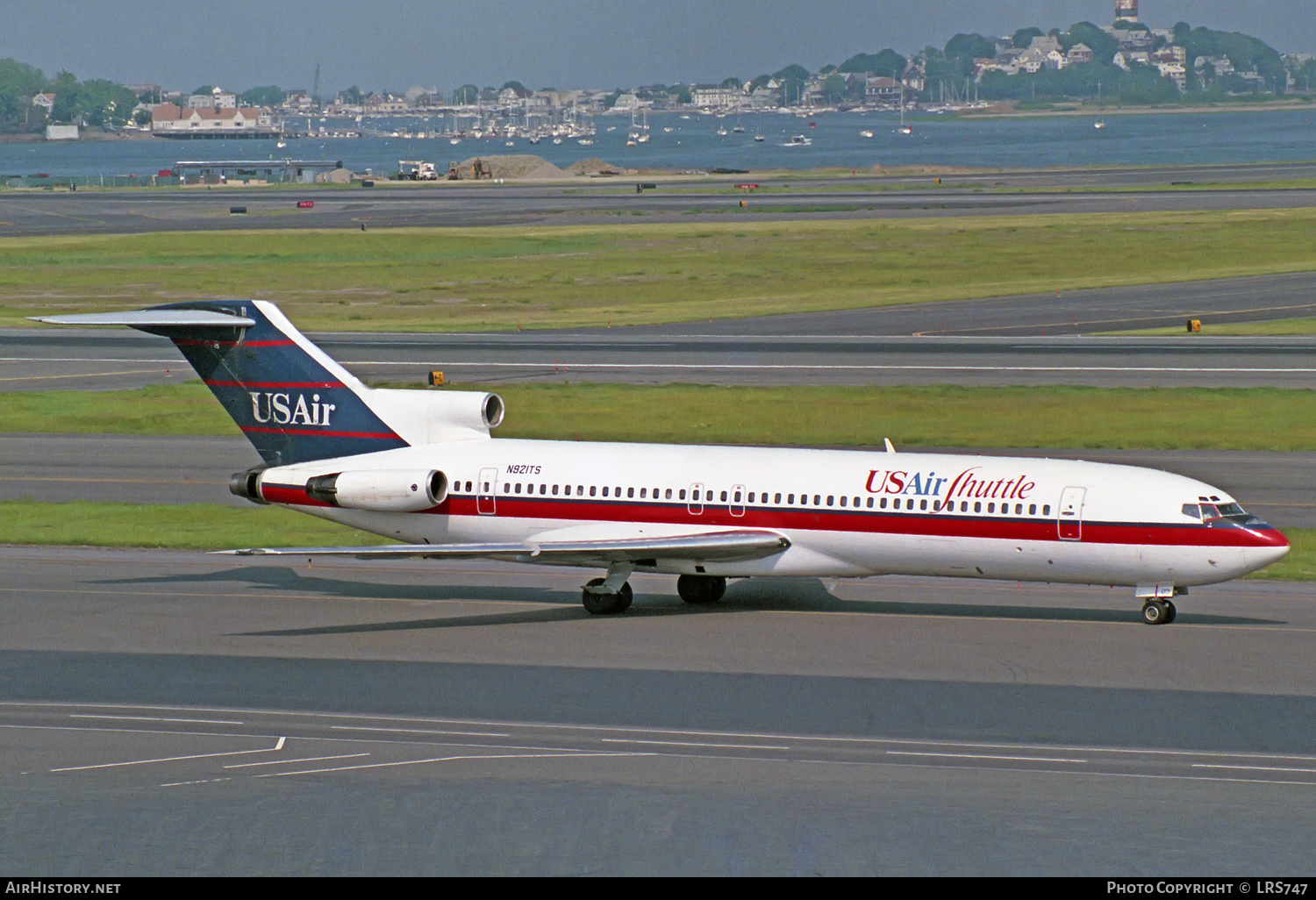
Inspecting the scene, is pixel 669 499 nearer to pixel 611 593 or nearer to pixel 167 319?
pixel 611 593

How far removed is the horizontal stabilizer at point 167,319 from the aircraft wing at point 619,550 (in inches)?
220

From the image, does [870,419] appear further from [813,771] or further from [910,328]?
[813,771]

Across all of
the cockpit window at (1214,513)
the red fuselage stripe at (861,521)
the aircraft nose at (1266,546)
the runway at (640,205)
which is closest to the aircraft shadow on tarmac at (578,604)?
the red fuselage stripe at (861,521)

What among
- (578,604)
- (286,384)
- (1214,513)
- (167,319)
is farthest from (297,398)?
(1214,513)

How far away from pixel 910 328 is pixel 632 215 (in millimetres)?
71312

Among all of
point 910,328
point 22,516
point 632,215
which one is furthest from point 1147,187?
point 22,516

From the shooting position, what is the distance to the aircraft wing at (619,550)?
112 ft

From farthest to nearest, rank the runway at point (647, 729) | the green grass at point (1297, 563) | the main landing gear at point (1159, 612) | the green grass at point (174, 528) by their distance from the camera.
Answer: the green grass at point (174, 528), the green grass at point (1297, 563), the main landing gear at point (1159, 612), the runway at point (647, 729)

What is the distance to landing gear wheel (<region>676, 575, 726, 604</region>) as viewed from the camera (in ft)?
120

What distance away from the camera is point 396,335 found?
3423 inches

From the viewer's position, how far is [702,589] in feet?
120

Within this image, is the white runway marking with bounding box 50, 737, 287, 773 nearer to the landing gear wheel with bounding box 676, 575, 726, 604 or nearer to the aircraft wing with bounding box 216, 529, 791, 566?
the aircraft wing with bounding box 216, 529, 791, 566

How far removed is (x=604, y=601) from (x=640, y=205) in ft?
448

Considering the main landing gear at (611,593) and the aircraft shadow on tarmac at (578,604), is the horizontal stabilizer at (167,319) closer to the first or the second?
the aircraft shadow on tarmac at (578,604)
